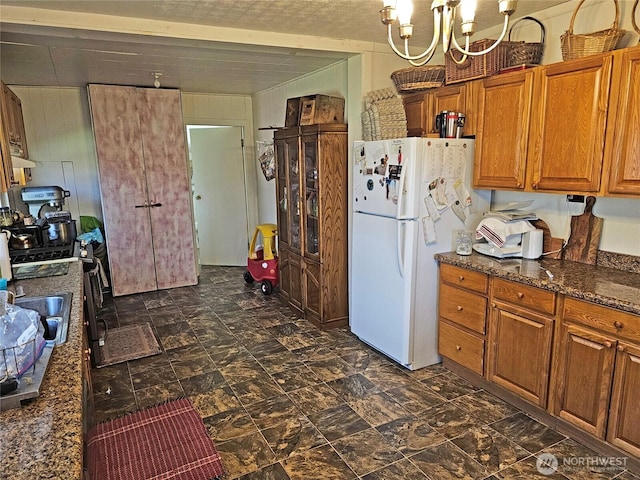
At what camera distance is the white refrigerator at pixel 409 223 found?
283 cm

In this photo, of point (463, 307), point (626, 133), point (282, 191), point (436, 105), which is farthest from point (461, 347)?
point (282, 191)

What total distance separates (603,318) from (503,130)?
4.21 ft

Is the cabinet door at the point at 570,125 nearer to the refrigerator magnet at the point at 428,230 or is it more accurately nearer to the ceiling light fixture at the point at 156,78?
the refrigerator magnet at the point at 428,230

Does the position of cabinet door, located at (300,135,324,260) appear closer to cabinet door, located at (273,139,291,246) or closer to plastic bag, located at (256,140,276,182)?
cabinet door, located at (273,139,291,246)

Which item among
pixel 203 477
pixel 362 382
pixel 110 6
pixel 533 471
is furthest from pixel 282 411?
pixel 110 6

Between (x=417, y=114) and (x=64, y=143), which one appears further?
(x=64, y=143)

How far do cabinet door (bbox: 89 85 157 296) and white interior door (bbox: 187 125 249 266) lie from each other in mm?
1232

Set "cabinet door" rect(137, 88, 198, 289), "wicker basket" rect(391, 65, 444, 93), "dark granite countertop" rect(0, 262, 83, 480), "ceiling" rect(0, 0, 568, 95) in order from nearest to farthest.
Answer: "dark granite countertop" rect(0, 262, 83, 480), "ceiling" rect(0, 0, 568, 95), "wicker basket" rect(391, 65, 444, 93), "cabinet door" rect(137, 88, 198, 289)

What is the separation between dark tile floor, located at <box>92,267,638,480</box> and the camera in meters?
2.13

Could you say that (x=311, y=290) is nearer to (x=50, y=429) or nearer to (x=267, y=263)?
(x=267, y=263)

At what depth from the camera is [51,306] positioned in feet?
7.03

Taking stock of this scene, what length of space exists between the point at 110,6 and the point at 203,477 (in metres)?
2.51

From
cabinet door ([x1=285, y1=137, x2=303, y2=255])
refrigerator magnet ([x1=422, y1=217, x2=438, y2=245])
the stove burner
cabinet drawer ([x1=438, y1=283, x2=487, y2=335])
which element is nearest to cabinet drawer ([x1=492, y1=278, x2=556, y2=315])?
cabinet drawer ([x1=438, y1=283, x2=487, y2=335])

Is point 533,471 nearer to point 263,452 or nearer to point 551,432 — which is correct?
point 551,432
